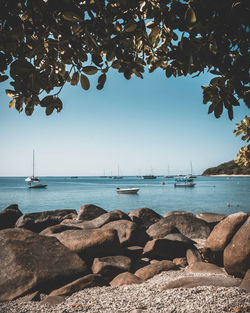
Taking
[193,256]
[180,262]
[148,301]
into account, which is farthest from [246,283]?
[180,262]

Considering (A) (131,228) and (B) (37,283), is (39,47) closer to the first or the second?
(B) (37,283)

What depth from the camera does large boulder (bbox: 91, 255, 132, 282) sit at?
6140 millimetres

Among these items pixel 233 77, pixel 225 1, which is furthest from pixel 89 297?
pixel 225 1

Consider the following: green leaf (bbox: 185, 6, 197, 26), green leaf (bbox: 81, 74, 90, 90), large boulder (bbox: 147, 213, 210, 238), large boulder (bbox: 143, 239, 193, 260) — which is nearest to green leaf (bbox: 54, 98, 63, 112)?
green leaf (bbox: 81, 74, 90, 90)

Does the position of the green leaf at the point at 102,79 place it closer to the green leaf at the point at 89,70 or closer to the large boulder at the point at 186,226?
the green leaf at the point at 89,70

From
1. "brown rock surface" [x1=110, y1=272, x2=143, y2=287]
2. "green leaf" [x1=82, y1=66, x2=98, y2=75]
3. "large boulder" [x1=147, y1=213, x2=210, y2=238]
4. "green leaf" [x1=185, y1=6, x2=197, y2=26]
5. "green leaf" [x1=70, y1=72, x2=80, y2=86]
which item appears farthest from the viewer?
"large boulder" [x1=147, y1=213, x2=210, y2=238]

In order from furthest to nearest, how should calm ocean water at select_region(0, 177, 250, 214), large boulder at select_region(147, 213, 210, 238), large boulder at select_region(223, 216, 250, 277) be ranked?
1. calm ocean water at select_region(0, 177, 250, 214)
2. large boulder at select_region(147, 213, 210, 238)
3. large boulder at select_region(223, 216, 250, 277)

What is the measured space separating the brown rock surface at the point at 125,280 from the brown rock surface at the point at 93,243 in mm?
1055

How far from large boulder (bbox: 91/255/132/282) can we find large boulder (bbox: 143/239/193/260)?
118cm

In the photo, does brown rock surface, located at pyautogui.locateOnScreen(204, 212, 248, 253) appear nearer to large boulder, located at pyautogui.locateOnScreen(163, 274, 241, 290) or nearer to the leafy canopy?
large boulder, located at pyautogui.locateOnScreen(163, 274, 241, 290)

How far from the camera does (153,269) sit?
6.50m

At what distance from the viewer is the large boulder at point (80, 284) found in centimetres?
520

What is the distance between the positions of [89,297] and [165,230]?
17.1ft

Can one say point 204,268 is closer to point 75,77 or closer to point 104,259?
point 104,259
